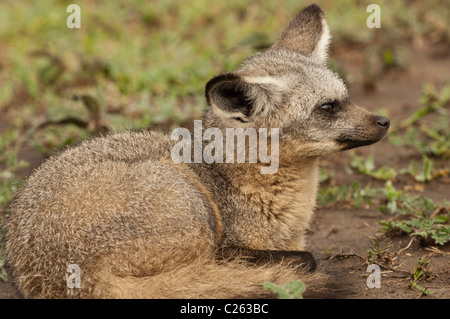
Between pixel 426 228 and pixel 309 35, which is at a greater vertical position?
Result: pixel 309 35

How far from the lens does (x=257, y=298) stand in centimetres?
420

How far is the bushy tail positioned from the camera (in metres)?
4.12

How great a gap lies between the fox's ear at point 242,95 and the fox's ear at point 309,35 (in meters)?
0.98

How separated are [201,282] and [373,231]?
7.04ft

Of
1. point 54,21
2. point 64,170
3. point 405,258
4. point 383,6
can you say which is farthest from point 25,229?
point 383,6

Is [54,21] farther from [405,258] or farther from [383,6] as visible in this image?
[405,258]

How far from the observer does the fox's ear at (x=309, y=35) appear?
5.89 m

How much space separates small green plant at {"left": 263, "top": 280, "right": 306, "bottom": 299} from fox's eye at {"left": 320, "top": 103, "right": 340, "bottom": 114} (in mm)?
1634

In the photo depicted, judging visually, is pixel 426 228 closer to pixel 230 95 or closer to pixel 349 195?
pixel 349 195

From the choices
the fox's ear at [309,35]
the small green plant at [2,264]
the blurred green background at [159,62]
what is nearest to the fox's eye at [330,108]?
the fox's ear at [309,35]

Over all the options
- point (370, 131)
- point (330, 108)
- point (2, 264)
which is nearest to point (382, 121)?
point (370, 131)

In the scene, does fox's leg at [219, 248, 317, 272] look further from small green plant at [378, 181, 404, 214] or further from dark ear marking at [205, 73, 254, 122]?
small green plant at [378, 181, 404, 214]

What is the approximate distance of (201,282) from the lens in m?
4.28

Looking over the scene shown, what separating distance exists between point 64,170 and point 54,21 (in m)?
7.18
